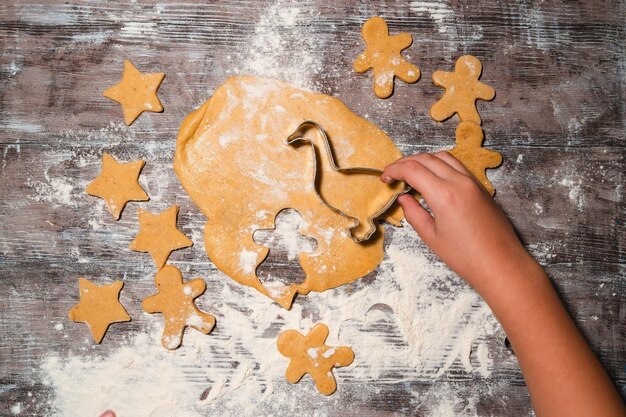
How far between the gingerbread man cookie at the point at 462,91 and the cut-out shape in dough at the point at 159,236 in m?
0.66

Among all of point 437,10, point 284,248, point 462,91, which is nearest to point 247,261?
point 284,248

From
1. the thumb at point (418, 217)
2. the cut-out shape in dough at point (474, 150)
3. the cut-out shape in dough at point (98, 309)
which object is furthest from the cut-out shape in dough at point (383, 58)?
the cut-out shape in dough at point (98, 309)

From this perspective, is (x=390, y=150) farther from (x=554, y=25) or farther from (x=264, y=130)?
(x=554, y=25)

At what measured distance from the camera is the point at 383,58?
120 centimetres

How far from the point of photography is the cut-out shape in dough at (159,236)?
116 centimetres

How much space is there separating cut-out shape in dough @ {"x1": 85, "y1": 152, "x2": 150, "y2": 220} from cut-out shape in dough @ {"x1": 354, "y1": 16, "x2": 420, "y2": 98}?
22.9 inches

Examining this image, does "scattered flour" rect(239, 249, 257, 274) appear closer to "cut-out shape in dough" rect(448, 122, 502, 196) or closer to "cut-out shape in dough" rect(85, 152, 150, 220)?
"cut-out shape in dough" rect(85, 152, 150, 220)

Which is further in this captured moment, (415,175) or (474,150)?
(474,150)

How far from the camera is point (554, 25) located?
123cm

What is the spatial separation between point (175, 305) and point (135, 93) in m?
0.50

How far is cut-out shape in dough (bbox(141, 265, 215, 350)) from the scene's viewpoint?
1155mm

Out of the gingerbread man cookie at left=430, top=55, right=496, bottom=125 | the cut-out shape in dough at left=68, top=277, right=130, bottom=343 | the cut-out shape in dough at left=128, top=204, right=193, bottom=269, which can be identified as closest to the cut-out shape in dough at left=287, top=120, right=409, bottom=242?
the gingerbread man cookie at left=430, top=55, right=496, bottom=125

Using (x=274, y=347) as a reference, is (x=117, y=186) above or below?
above

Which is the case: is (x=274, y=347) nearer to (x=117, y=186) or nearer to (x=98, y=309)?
(x=98, y=309)
